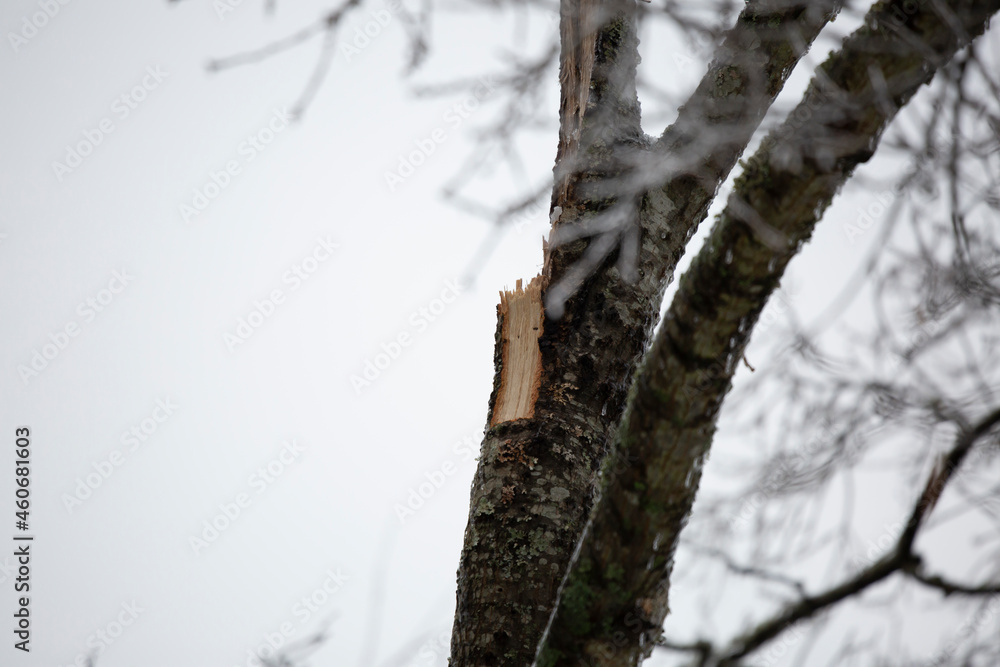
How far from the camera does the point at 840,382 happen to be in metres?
1.43

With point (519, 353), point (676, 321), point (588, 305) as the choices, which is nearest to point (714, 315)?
point (676, 321)

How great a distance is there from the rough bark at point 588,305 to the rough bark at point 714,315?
0.29 metres

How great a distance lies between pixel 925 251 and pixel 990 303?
15 cm

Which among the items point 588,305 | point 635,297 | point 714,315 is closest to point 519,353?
point 588,305

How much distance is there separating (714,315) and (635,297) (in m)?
0.74

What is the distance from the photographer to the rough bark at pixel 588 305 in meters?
1.46

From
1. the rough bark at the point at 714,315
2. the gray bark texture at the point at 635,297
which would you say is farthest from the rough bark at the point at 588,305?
the rough bark at the point at 714,315

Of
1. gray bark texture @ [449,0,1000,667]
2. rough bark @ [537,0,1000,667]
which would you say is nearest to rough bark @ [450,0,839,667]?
gray bark texture @ [449,0,1000,667]

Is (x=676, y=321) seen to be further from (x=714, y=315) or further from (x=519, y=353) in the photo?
(x=519, y=353)

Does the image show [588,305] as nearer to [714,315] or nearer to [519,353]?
[519,353]

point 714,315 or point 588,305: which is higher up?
point 588,305

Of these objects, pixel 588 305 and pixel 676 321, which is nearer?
pixel 676 321

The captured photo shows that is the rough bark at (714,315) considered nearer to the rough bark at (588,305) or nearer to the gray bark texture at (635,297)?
the gray bark texture at (635,297)

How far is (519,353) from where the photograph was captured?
5.84ft
